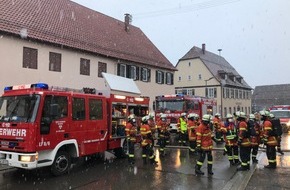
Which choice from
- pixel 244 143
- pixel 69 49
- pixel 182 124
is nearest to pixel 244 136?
pixel 244 143

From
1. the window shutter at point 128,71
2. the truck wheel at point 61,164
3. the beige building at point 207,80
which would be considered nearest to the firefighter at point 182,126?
the truck wheel at point 61,164

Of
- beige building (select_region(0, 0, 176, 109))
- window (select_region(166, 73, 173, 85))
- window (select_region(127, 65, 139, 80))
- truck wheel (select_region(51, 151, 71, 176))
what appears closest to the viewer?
truck wheel (select_region(51, 151, 71, 176))

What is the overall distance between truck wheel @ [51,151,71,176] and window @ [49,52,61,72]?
11039 mm

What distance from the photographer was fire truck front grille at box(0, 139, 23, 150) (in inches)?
316

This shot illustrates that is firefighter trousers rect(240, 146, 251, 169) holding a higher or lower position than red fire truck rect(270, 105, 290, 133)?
lower

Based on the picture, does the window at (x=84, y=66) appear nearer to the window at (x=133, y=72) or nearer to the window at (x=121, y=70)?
the window at (x=121, y=70)

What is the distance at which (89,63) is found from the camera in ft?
71.5

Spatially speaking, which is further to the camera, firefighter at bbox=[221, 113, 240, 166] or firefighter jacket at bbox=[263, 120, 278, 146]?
firefighter at bbox=[221, 113, 240, 166]

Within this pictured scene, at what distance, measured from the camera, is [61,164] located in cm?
884

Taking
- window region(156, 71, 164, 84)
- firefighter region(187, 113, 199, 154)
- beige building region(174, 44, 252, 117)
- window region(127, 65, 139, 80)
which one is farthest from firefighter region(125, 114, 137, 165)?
beige building region(174, 44, 252, 117)

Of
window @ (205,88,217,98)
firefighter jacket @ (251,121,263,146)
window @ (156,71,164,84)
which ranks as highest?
window @ (156,71,164,84)

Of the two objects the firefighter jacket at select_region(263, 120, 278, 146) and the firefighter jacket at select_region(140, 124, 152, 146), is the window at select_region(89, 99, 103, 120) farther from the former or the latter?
the firefighter jacket at select_region(263, 120, 278, 146)

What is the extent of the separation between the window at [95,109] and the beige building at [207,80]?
118ft

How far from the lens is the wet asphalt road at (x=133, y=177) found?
779 centimetres
